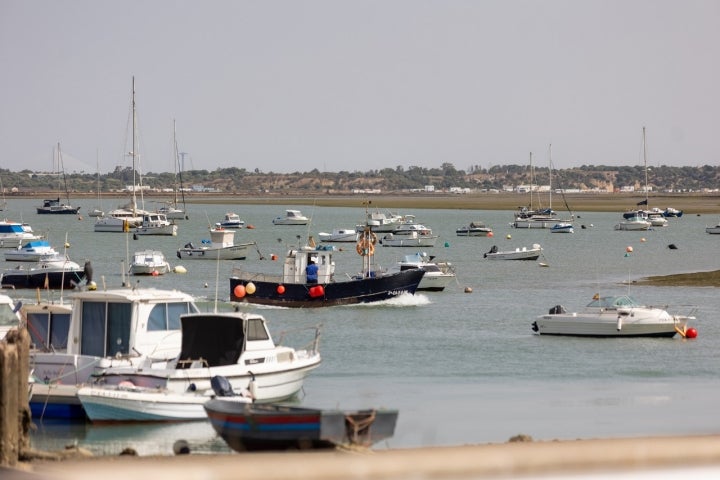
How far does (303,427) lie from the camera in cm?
1466

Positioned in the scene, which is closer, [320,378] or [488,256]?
[320,378]

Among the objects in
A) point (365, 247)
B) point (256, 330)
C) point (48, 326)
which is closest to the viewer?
point (256, 330)

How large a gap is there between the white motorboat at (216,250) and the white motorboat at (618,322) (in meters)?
42.9

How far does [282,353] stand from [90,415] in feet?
14.3

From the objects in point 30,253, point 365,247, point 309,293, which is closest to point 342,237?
point 30,253

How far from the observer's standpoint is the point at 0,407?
14.3 meters

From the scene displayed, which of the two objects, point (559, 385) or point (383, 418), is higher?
point (383, 418)

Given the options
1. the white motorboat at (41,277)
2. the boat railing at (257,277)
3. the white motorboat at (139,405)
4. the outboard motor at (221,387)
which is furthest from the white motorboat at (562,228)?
the white motorboat at (139,405)

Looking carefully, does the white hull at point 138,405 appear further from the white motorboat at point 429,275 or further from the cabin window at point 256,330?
the white motorboat at point 429,275

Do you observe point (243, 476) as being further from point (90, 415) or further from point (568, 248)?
point (568, 248)

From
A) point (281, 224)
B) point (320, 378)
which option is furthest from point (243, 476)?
point (281, 224)

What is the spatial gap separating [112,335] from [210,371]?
2784 mm

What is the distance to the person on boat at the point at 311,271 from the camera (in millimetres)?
43656

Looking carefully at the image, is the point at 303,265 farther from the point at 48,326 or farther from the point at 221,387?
the point at 221,387
